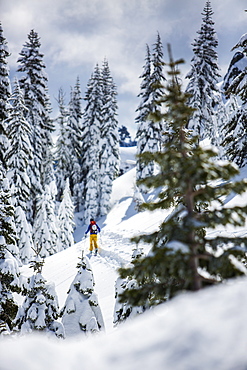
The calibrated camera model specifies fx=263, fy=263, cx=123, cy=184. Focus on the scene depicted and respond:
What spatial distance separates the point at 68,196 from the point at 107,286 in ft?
55.9

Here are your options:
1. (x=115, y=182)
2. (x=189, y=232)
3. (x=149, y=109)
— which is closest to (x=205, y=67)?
(x=149, y=109)

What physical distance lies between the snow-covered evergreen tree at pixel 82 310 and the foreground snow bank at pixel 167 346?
7413 mm

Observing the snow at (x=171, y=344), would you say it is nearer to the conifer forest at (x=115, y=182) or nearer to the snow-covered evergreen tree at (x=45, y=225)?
the conifer forest at (x=115, y=182)

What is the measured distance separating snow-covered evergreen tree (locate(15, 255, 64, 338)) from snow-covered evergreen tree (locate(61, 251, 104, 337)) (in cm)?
110

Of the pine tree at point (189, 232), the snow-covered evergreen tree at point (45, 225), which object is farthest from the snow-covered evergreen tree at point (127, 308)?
the snow-covered evergreen tree at point (45, 225)

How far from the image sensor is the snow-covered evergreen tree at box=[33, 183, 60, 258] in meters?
23.8

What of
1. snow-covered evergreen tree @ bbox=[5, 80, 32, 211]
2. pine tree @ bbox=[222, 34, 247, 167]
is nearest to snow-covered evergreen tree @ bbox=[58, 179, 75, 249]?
snow-covered evergreen tree @ bbox=[5, 80, 32, 211]

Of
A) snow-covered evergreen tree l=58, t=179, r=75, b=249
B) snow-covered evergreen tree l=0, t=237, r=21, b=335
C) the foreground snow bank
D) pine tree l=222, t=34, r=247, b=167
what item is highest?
pine tree l=222, t=34, r=247, b=167

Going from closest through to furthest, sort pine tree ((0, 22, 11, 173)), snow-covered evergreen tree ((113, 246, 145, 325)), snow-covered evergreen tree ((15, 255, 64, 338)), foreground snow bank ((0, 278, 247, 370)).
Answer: foreground snow bank ((0, 278, 247, 370)), snow-covered evergreen tree ((113, 246, 145, 325)), snow-covered evergreen tree ((15, 255, 64, 338)), pine tree ((0, 22, 11, 173))

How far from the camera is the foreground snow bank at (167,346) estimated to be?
1.88m

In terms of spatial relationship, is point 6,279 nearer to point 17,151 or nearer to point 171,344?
point 171,344

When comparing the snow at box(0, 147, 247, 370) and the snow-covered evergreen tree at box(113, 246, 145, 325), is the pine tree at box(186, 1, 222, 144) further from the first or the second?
the snow at box(0, 147, 247, 370)

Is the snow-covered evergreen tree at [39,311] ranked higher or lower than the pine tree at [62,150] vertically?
lower

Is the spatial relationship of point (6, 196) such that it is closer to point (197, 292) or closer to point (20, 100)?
point (197, 292)
